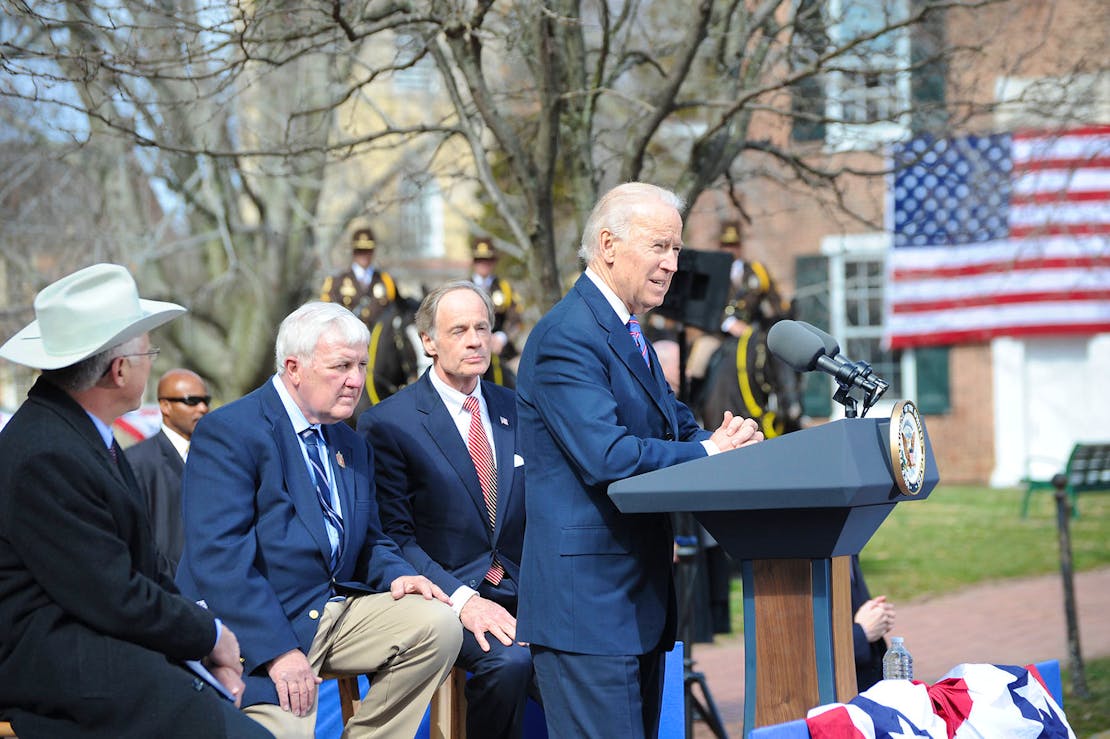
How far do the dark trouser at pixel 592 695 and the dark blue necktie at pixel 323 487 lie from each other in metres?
1.42

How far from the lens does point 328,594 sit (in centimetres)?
511

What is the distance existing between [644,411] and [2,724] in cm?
203

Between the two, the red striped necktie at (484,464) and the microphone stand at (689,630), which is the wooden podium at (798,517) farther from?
the microphone stand at (689,630)

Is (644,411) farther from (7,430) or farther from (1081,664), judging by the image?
(1081,664)

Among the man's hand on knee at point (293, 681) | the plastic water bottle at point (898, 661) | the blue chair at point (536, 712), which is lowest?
the blue chair at point (536, 712)

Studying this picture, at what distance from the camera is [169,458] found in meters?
7.36

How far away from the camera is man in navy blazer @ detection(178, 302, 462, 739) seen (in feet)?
15.6

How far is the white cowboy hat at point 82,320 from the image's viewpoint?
380cm

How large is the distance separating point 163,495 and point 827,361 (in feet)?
14.6

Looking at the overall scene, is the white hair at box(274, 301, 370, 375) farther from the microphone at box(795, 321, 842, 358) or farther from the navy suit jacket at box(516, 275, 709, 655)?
the microphone at box(795, 321, 842, 358)

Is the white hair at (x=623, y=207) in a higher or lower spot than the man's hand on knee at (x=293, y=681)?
higher

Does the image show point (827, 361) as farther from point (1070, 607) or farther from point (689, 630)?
point (1070, 607)

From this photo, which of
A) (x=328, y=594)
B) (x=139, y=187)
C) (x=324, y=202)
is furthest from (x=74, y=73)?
(x=324, y=202)

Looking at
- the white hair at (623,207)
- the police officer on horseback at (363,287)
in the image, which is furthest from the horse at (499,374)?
the white hair at (623,207)
